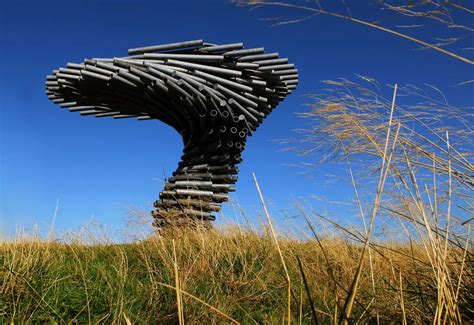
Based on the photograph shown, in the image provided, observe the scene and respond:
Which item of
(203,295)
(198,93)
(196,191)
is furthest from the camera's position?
(196,191)

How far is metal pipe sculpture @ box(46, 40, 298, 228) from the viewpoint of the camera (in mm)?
6484

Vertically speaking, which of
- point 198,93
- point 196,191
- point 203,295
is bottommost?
point 203,295

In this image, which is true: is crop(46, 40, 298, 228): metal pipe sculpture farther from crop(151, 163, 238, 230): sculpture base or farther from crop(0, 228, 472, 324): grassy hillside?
crop(0, 228, 472, 324): grassy hillside

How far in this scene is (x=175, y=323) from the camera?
1.88 meters

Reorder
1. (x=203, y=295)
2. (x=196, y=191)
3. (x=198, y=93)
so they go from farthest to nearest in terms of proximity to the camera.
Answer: (x=196, y=191), (x=198, y=93), (x=203, y=295)

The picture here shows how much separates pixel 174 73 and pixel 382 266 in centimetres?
428

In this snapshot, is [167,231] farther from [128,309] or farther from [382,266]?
[128,309]

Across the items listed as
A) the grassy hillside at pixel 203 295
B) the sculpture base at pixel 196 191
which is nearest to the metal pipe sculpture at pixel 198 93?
the sculpture base at pixel 196 191

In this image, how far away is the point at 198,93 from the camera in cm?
644

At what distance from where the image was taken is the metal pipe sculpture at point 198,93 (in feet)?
21.3

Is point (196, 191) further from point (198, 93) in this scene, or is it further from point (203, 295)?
point (203, 295)

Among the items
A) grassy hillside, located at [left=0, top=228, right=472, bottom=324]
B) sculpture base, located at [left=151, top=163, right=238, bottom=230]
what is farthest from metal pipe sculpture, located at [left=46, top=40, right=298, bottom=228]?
grassy hillside, located at [left=0, top=228, right=472, bottom=324]

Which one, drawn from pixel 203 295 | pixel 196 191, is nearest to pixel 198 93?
pixel 196 191

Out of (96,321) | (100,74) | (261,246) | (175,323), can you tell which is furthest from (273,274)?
(100,74)
